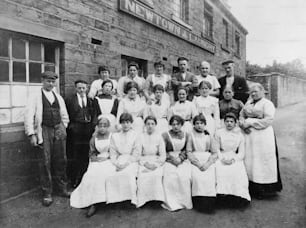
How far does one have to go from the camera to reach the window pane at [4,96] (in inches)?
146

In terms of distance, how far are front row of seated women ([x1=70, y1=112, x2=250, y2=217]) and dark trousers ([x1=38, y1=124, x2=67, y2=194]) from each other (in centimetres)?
45

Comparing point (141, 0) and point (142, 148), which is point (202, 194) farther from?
point (141, 0)

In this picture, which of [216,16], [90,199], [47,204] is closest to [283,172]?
[90,199]

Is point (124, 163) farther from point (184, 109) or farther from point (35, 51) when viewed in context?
point (35, 51)

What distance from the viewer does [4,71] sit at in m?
3.71

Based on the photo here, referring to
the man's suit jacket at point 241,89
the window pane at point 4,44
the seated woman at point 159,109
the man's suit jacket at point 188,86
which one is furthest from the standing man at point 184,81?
the window pane at point 4,44

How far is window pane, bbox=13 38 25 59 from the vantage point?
3.80 m

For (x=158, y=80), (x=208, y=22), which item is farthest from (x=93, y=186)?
(x=208, y=22)

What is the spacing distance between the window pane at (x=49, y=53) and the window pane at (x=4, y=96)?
34.3 inches

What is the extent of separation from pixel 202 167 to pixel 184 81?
2016 mm

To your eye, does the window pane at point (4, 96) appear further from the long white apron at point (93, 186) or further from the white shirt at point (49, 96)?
the long white apron at point (93, 186)

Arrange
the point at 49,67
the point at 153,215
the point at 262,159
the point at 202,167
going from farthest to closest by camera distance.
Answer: the point at 49,67 → the point at 262,159 → the point at 202,167 → the point at 153,215

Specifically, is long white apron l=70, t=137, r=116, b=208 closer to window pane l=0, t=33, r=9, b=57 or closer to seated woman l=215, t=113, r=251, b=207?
seated woman l=215, t=113, r=251, b=207

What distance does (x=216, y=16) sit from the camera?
36.3ft
